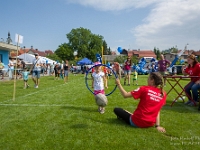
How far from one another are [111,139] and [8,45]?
76.9 ft

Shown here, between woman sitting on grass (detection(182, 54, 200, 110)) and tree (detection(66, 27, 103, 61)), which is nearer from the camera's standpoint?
woman sitting on grass (detection(182, 54, 200, 110))

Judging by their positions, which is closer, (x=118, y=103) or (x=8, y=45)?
(x=118, y=103)

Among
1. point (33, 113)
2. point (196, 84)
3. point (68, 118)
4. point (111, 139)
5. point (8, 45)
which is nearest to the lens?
point (111, 139)

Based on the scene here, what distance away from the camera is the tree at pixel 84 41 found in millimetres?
88375

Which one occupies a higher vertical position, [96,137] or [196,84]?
[196,84]

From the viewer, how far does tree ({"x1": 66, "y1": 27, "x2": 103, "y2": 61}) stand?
3479 inches

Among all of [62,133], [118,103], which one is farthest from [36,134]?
[118,103]

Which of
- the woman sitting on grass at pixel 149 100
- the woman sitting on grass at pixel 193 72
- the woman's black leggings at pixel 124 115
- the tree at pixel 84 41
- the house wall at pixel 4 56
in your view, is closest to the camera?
the woman sitting on grass at pixel 149 100

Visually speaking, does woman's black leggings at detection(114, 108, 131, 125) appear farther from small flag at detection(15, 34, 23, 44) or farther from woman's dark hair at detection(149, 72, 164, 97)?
small flag at detection(15, 34, 23, 44)

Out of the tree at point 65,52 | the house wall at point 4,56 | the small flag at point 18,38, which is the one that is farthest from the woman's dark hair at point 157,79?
the tree at point 65,52

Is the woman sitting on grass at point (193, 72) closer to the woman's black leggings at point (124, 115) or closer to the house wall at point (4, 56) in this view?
the woman's black leggings at point (124, 115)

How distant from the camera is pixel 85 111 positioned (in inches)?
248

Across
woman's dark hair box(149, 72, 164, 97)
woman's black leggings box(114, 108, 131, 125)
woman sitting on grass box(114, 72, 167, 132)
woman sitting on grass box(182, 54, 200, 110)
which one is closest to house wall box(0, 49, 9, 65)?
woman sitting on grass box(182, 54, 200, 110)

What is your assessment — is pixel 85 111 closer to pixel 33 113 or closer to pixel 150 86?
pixel 33 113
